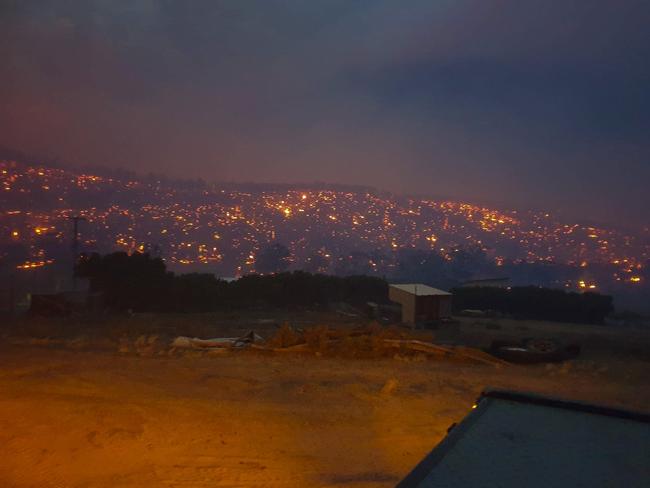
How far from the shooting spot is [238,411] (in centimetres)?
812

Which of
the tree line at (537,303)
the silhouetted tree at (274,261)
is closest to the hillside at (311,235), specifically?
the silhouetted tree at (274,261)

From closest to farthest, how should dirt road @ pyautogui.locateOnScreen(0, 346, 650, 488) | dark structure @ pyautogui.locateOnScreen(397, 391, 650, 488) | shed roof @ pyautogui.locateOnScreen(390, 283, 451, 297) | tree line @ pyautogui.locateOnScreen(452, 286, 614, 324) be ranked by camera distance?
dark structure @ pyautogui.locateOnScreen(397, 391, 650, 488) → dirt road @ pyautogui.locateOnScreen(0, 346, 650, 488) → shed roof @ pyautogui.locateOnScreen(390, 283, 451, 297) → tree line @ pyautogui.locateOnScreen(452, 286, 614, 324)

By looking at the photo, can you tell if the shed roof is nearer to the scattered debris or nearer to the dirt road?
the scattered debris

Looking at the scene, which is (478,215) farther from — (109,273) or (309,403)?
(309,403)

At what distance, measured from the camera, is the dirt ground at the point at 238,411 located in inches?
241

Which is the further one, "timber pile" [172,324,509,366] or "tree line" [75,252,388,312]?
"tree line" [75,252,388,312]

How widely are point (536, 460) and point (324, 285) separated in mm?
36752

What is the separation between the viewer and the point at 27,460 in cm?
615

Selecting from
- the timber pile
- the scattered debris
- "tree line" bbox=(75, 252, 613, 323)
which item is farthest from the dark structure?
"tree line" bbox=(75, 252, 613, 323)

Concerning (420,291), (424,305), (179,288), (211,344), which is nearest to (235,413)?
(211,344)

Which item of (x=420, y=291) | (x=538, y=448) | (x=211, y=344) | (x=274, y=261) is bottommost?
(x=211, y=344)

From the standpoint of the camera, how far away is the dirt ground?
6125 millimetres

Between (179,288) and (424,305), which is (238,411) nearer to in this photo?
(424,305)

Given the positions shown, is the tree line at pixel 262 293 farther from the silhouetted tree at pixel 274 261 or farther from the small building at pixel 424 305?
the silhouetted tree at pixel 274 261
